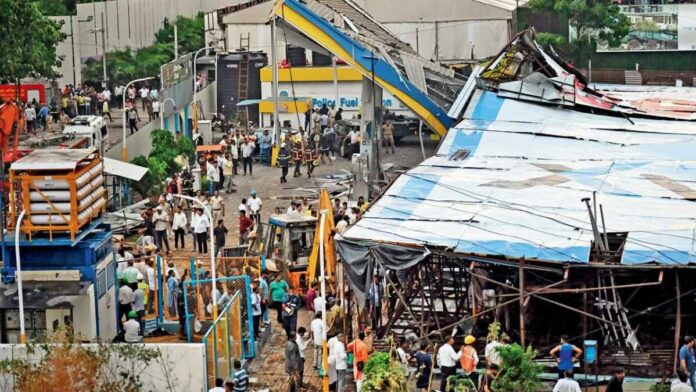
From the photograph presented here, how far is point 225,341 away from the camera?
30547mm

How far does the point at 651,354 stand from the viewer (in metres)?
29.0

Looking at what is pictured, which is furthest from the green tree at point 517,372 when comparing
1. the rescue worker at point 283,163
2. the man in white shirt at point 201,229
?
the rescue worker at point 283,163

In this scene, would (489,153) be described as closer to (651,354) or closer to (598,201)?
(598,201)

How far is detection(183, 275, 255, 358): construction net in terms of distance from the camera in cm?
3250

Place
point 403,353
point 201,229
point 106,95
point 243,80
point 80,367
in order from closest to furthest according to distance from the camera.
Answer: point 80,367, point 403,353, point 201,229, point 243,80, point 106,95

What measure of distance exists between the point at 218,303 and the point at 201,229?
27.3 feet

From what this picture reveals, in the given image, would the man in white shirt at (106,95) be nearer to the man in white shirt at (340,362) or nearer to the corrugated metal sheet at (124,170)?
the corrugated metal sheet at (124,170)

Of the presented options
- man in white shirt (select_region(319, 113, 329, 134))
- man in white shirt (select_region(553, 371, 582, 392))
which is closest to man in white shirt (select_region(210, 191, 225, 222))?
man in white shirt (select_region(319, 113, 329, 134))

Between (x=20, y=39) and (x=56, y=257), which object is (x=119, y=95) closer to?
(x=20, y=39)

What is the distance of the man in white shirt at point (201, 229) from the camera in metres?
41.0

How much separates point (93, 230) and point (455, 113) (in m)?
14.4

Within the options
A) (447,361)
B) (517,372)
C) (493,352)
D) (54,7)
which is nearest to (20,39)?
(54,7)

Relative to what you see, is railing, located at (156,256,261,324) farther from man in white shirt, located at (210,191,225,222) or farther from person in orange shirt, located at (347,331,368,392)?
man in white shirt, located at (210,191,225,222)

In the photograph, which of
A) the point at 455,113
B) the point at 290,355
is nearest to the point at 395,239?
the point at 290,355
